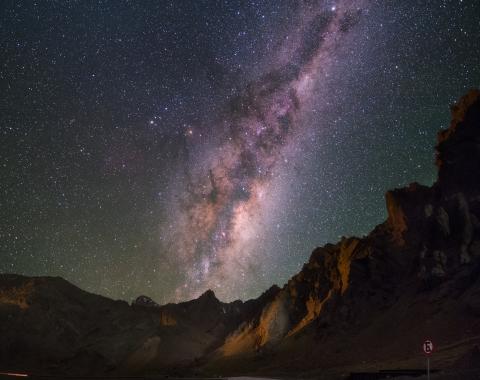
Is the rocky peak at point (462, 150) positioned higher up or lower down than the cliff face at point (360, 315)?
higher up

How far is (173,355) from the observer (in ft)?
376

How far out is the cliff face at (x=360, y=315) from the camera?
6091 centimetres

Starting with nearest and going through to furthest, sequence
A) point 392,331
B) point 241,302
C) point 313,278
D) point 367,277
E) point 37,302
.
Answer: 1. point 392,331
2. point 367,277
3. point 313,278
4. point 37,302
5. point 241,302

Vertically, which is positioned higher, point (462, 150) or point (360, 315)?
point (462, 150)

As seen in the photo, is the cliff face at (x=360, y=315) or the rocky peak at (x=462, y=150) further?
the rocky peak at (x=462, y=150)

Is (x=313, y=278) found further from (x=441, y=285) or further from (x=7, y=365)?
(x=7, y=365)

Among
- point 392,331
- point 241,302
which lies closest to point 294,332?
point 392,331

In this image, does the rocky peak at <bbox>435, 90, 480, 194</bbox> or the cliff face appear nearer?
the cliff face

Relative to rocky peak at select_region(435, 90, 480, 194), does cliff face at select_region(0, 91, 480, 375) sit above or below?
below

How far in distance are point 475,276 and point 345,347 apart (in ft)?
68.5

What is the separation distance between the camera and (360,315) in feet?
254

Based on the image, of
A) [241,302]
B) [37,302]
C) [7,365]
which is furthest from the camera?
[241,302]

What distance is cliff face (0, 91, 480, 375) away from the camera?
60906 mm

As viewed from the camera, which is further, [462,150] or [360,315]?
[360,315]
